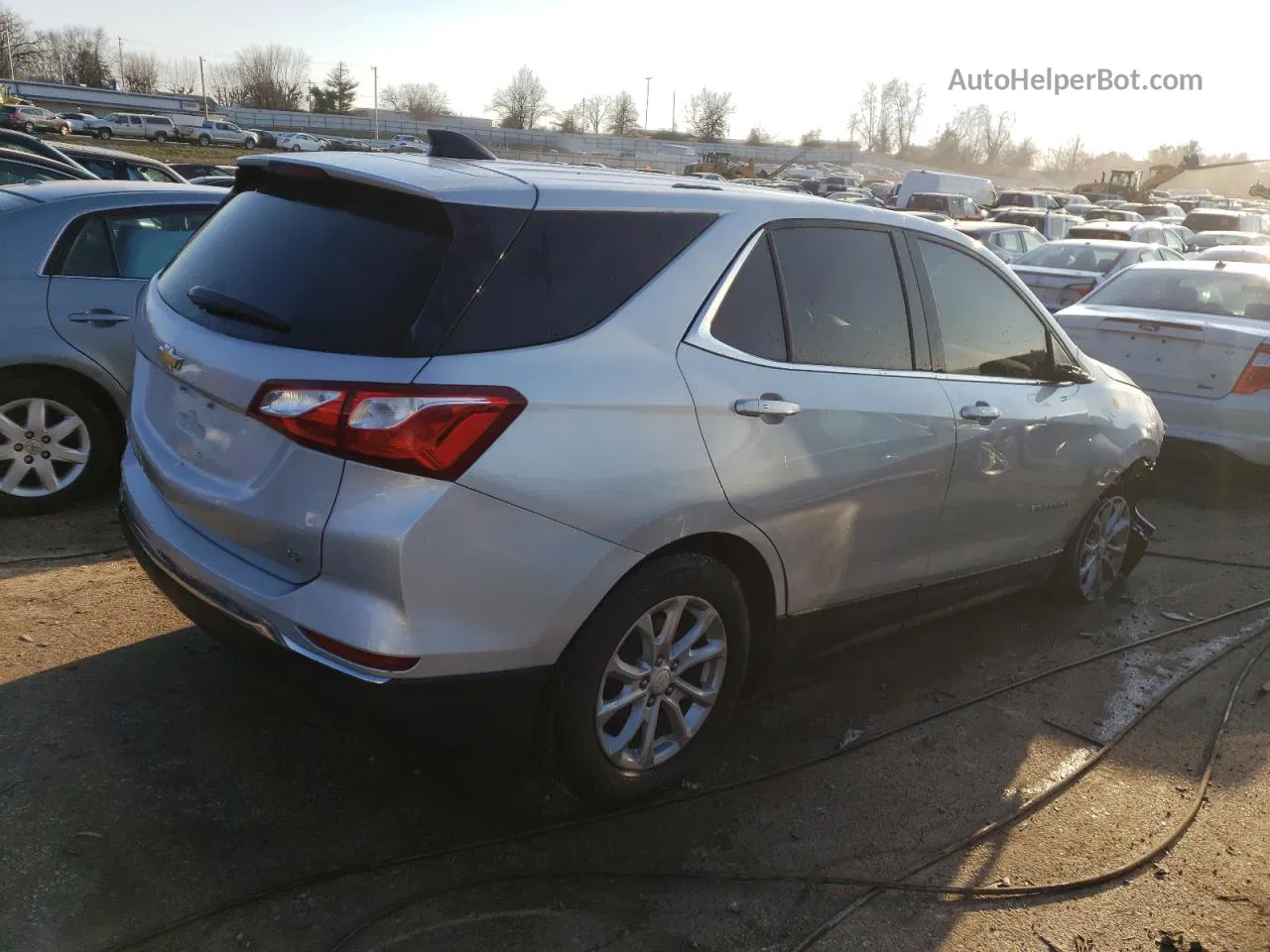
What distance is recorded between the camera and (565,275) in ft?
9.30

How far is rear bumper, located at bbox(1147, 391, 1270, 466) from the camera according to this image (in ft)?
22.5

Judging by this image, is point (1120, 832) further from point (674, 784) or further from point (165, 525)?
point (165, 525)

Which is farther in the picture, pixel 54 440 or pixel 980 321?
pixel 54 440

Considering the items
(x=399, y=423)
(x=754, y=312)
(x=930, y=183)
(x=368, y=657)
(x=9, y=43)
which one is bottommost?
(x=368, y=657)

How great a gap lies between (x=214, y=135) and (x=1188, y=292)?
64.8 metres

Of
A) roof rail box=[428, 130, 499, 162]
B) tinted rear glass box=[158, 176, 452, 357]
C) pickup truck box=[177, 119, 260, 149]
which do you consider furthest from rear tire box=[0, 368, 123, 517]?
pickup truck box=[177, 119, 260, 149]

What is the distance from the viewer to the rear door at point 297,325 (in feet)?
8.49

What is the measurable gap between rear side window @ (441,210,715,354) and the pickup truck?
6597 cm

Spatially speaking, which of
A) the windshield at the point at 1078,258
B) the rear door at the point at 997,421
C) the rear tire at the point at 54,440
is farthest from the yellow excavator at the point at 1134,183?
the rear tire at the point at 54,440

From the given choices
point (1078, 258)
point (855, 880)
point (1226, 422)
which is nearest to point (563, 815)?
point (855, 880)

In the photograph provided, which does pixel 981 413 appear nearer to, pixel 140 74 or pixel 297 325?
pixel 297 325

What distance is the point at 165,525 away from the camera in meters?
3.07

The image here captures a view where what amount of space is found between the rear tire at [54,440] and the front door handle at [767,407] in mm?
3661

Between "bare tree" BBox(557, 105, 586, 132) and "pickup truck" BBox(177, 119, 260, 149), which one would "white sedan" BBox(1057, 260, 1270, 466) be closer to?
"pickup truck" BBox(177, 119, 260, 149)
